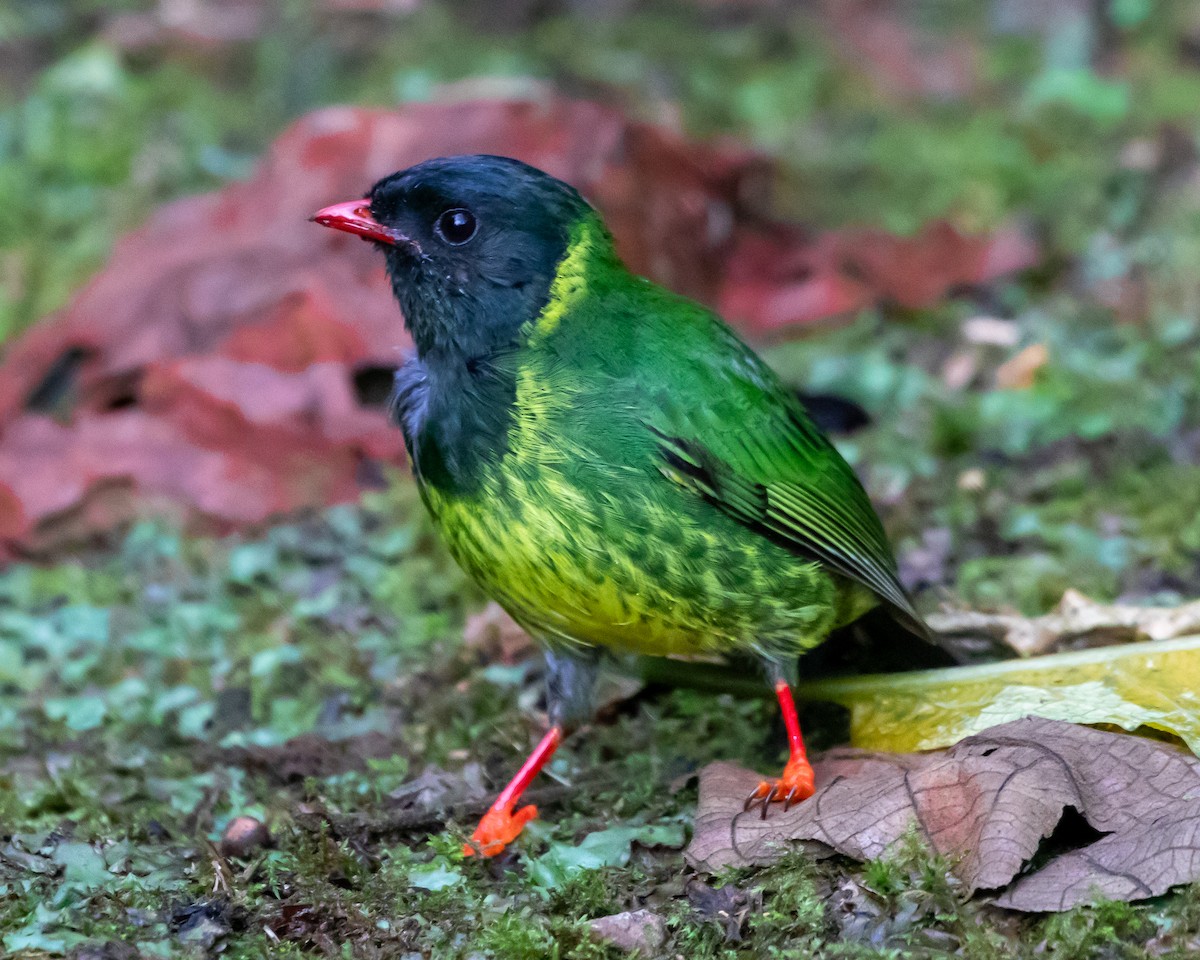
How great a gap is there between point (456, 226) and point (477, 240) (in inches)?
2.5

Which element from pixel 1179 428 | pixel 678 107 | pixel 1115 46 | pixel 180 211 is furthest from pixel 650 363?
pixel 1115 46

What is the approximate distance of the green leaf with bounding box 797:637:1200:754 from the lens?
11.5ft

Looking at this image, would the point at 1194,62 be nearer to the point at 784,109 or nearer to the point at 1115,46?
the point at 1115,46

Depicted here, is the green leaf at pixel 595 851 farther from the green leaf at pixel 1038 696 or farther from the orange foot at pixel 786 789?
the green leaf at pixel 1038 696

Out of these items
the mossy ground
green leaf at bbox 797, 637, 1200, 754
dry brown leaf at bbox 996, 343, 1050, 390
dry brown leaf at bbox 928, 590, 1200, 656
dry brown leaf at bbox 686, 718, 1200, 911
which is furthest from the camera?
dry brown leaf at bbox 996, 343, 1050, 390

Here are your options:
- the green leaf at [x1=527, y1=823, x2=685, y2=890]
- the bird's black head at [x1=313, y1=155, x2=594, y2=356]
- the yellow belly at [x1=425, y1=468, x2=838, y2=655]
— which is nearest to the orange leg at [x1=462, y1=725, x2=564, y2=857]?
the green leaf at [x1=527, y1=823, x2=685, y2=890]

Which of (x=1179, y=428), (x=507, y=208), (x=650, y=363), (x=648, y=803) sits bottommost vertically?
(x=648, y=803)

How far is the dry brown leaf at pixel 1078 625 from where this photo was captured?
3926 millimetres

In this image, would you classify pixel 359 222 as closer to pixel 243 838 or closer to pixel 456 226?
pixel 456 226

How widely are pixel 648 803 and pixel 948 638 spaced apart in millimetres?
1034

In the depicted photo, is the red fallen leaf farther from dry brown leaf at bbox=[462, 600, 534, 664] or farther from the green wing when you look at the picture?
the green wing

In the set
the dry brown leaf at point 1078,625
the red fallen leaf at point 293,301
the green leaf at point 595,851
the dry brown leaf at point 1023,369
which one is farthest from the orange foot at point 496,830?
the dry brown leaf at point 1023,369

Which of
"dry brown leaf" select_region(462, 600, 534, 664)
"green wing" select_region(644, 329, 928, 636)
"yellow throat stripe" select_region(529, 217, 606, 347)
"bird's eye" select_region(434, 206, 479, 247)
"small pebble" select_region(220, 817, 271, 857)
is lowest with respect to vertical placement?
"small pebble" select_region(220, 817, 271, 857)

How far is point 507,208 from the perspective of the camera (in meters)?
3.59
